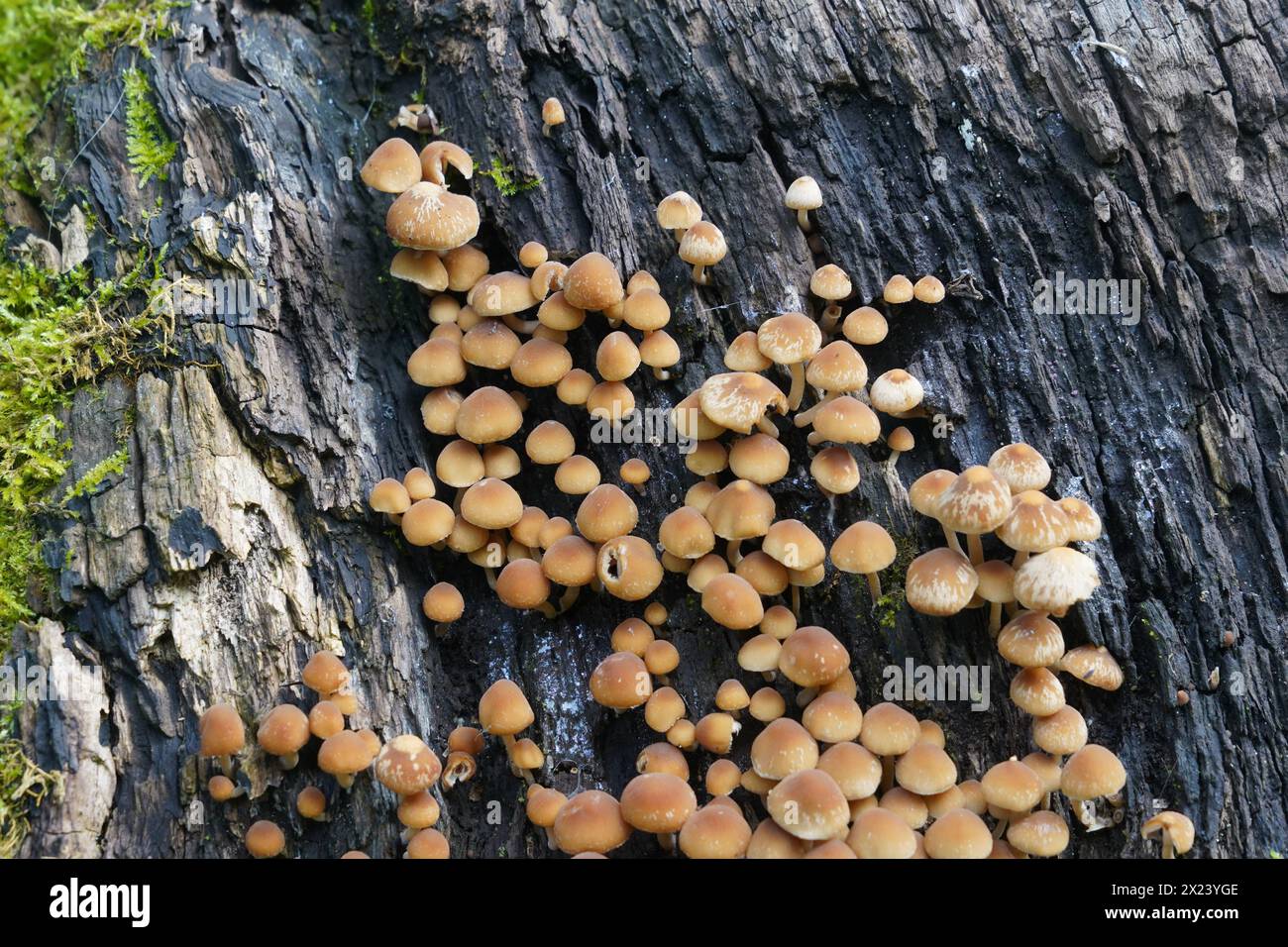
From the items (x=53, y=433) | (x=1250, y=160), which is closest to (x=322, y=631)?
(x=53, y=433)

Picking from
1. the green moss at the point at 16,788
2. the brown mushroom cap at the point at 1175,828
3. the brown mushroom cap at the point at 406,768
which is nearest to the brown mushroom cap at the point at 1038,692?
the brown mushroom cap at the point at 1175,828

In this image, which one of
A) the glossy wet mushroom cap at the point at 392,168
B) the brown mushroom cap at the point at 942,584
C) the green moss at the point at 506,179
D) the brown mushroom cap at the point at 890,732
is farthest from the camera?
the green moss at the point at 506,179

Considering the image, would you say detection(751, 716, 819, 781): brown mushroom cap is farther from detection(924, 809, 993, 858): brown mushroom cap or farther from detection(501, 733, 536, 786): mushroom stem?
detection(501, 733, 536, 786): mushroom stem

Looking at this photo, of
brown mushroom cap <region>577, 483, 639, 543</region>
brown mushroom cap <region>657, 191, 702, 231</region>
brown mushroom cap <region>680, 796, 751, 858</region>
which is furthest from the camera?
brown mushroom cap <region>657, 191, 702, 231</region>


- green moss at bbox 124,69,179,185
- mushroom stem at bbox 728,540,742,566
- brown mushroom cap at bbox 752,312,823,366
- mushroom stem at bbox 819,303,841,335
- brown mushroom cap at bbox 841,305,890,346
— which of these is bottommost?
mushroom stem at bbox 728,540,742,566

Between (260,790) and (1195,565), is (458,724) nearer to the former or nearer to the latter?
(260,790)

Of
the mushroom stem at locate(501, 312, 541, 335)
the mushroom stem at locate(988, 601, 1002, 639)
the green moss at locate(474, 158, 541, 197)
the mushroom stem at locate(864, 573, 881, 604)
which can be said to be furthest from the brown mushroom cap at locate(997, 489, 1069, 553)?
the green moss at locate(474, 158, 541, 197)

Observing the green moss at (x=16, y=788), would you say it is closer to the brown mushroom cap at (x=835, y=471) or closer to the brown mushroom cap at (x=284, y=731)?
the brown mushroom cap at (x=284, y=731)
